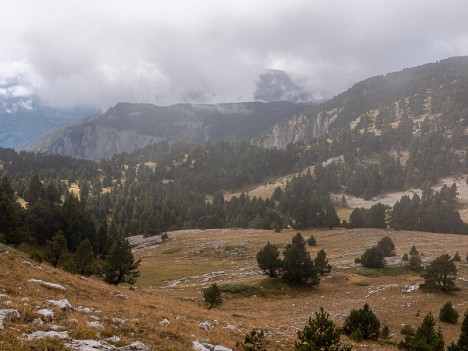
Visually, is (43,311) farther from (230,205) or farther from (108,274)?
(230,205)

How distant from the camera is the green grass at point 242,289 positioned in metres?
51.0

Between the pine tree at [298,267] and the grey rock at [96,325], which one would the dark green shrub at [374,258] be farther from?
the grey rock at [96,325]

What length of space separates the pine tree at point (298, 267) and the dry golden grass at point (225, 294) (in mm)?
1602

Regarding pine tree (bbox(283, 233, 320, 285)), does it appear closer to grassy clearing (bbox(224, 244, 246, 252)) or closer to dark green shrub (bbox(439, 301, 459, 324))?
dark green shrub (bbox(439, 301, 459, 324))

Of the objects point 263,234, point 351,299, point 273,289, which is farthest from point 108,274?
point 263,234

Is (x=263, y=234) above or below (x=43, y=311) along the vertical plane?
below

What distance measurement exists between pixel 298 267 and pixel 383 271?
1656 cm

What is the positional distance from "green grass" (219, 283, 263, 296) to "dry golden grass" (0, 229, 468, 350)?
2.31 feet

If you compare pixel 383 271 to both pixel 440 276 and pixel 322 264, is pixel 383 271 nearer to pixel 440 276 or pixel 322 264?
pixel 322 264

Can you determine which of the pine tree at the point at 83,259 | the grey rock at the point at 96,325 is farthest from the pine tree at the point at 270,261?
the grey rock at the point at 96,325

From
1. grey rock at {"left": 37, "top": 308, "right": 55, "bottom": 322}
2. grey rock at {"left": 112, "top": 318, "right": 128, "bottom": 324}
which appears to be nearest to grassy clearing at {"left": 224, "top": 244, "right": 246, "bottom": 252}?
grey rock at {"left": 112, "top": 318, "right": 128, "bottom": 324}

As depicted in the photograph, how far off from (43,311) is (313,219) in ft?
368

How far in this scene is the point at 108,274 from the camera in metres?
46.5

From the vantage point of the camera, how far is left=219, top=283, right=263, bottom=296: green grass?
51000 mm
